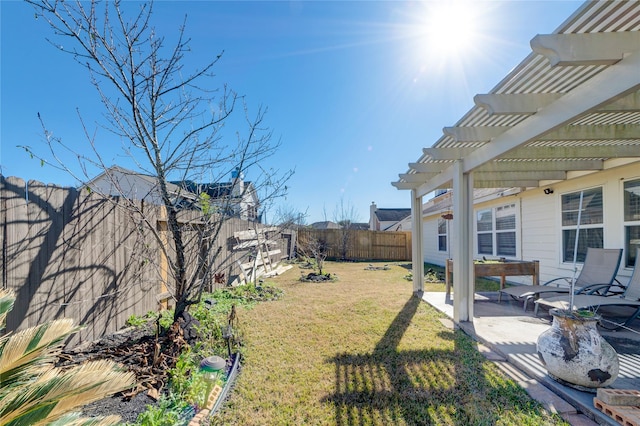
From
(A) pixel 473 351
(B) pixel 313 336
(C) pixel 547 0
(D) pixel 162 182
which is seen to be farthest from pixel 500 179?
(D) pixel 162 182

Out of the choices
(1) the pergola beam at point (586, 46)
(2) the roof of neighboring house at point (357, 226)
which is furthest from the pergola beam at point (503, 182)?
(2) the roof of neighboring house at point (357, 226)

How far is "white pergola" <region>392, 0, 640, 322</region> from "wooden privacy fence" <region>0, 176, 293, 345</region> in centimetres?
346

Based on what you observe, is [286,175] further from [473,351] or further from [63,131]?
[473,351]

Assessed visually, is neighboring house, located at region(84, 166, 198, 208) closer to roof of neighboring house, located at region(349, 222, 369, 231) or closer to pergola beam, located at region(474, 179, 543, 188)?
pergola beam, located at region(474, 179, 543, 188)

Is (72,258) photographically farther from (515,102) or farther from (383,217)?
(383,217)

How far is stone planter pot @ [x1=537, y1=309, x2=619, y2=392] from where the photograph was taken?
2.46 meters

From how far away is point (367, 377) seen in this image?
293cm

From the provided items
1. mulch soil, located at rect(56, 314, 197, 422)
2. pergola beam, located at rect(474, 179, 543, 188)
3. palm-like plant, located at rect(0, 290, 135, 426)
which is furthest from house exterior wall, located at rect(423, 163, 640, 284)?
palm-like plant, located at rect(0, 290, 135, 426)

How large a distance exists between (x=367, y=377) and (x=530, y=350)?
6.98ft

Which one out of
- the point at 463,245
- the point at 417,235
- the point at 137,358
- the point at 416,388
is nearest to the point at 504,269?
the point at 417,235

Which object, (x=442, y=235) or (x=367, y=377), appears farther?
(x=442, y=235)

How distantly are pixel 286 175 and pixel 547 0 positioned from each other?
4.09m

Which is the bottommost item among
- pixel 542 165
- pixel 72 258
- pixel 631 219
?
pixel 72 258

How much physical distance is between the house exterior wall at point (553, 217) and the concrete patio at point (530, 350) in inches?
65.7
